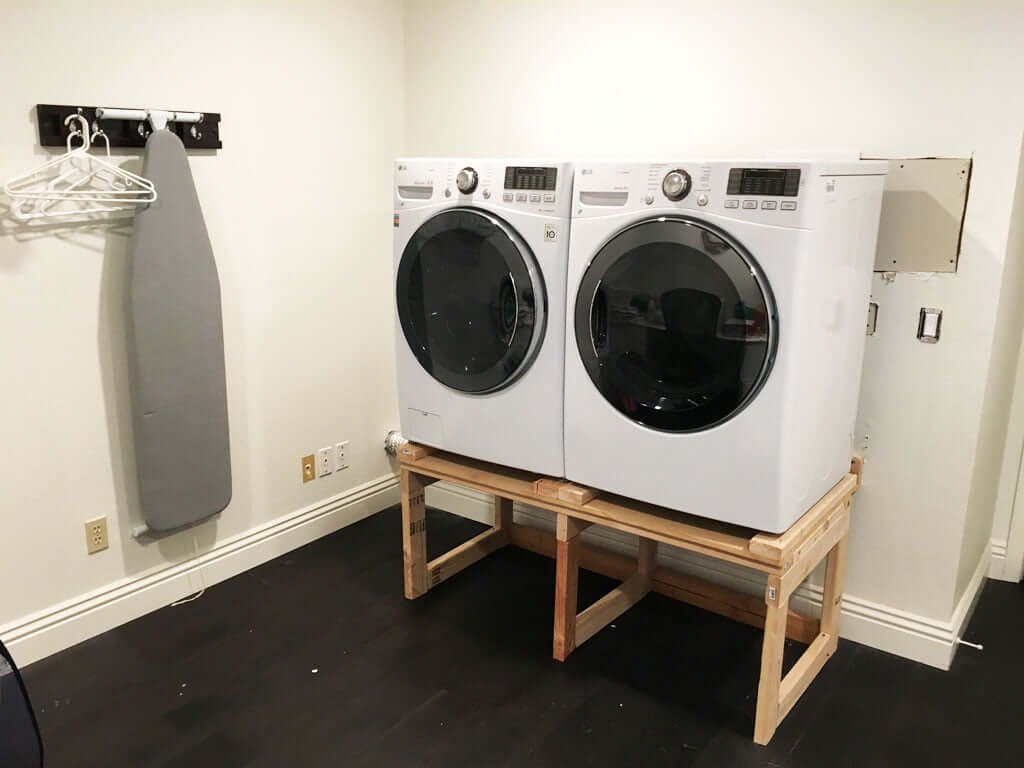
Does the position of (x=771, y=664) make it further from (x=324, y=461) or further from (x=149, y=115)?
(x=149, y=115)

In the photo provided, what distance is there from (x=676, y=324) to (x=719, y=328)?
11cm

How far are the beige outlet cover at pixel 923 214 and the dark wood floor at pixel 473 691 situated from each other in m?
1.11

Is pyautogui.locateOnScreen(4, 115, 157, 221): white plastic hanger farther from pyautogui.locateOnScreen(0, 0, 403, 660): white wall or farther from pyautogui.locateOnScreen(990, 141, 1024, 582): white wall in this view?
pyautogui.locateOnScreen(990, 141, 1024, 582): white wall

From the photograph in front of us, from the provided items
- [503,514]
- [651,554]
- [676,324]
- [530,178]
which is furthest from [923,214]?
[503,514]

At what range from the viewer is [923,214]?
2.11 m

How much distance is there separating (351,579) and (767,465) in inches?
59.2

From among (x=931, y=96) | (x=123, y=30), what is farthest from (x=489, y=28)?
(x=931, y=96)

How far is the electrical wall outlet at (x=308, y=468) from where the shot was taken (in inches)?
118

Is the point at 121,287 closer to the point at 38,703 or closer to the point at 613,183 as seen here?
the point at 38,703

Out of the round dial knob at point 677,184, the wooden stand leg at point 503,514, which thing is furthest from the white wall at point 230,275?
the round dial knob at point 677,184

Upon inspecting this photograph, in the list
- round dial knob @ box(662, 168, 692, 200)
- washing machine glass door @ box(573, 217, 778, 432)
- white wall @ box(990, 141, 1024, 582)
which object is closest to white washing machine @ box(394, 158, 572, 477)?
washing machine glass door @ box(573, 217, 778, 432)

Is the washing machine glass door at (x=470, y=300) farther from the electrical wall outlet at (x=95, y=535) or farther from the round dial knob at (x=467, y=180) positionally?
the electrical wall outlet at (x=95, y=535)

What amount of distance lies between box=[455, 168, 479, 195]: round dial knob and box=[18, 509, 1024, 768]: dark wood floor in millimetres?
1265

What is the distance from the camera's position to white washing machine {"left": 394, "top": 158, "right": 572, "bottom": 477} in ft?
6.91
